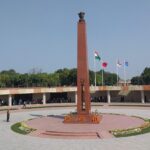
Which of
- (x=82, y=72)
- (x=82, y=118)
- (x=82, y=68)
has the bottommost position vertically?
(x=82, y=118)

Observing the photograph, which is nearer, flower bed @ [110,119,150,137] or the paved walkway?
the paved walkway

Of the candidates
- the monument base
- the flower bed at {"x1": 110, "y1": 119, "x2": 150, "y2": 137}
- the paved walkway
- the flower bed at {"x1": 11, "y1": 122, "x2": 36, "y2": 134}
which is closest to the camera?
the paved walkway

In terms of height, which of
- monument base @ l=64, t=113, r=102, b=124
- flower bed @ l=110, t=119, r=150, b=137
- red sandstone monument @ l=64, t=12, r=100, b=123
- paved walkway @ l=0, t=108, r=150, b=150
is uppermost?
red sandstone monument @ l=64, t=12, r=100, b=123

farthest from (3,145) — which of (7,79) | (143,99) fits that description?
(7,79)

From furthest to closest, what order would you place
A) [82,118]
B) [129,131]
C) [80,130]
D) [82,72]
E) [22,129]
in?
[82,72], [82,118], [22,129], [80,130], [129,131]

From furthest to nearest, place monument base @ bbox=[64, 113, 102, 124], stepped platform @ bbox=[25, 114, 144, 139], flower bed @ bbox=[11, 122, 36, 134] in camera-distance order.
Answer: monument base @ bbox=[64, 113, 102, 124], flower bed @ bbox=[11, 122, 36, 134], stepped platform @ bbox=[25, 114, 144, 139]

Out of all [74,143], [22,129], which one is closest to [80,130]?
[74,143]

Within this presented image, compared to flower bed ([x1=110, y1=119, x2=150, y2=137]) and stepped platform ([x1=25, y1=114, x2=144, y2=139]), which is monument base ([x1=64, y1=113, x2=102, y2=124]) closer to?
stepped platform ([x1=25, y1=114, x2=144, y2=139])

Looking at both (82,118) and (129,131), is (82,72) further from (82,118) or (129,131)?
(129,131)

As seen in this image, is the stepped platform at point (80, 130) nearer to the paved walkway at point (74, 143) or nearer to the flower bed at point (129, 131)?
the flower bed at point (129, 131)

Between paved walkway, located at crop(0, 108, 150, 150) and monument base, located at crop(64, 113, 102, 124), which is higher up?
monument base, located at crop(64, 113, 102, 124)

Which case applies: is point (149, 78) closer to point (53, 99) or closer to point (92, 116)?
point (53, 99)

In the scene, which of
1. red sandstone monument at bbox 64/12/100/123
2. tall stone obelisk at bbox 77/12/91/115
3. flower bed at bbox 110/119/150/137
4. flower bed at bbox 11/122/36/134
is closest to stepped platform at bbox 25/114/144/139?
flower bed at bbox 110/119/150/137

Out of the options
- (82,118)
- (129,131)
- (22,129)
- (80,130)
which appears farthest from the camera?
(82,118)
